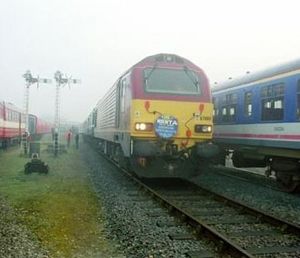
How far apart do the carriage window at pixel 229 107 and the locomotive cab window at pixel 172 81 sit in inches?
121

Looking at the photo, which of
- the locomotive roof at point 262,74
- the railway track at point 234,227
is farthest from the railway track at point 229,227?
the locomotive roof at point 262,74

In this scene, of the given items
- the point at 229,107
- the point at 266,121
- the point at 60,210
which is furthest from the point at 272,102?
the point at 60,210

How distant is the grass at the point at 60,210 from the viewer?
709cm

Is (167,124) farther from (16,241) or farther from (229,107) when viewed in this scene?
(16,241)

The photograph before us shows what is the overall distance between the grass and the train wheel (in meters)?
5.00

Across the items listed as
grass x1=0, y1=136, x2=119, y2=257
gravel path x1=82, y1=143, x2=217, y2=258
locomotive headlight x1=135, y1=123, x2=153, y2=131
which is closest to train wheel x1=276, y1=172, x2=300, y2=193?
locomotive headlight x1=135, y1=123, x2=153, y2=131

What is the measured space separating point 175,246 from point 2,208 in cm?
435

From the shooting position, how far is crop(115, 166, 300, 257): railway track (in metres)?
6.61

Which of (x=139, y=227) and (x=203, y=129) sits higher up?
(x=203, y=129)

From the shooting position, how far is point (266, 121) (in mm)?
13664

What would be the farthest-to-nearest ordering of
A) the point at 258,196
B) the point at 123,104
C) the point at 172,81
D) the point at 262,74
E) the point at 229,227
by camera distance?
the point at 123,104, the point at 262,74, the point at 172,81, the point at 258,196, the point at 229,227

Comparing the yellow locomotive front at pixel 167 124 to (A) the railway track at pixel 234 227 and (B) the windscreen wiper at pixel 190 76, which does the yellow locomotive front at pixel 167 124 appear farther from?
(A) the railway track at pixel 234 227

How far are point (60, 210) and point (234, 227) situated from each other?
3.38m

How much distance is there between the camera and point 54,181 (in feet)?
46.6
